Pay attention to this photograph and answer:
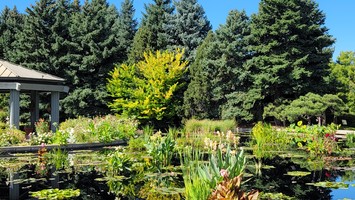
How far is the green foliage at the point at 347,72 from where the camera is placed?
107 feet

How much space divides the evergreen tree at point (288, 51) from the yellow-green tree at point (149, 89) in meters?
6.08

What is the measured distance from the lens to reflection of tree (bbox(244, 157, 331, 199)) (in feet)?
22.4

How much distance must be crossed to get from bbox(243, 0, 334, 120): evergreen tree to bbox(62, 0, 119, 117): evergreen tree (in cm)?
1061

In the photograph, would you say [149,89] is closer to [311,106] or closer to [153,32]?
[153,32]

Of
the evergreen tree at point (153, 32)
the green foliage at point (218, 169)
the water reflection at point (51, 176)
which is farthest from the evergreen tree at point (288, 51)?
the green foliage at point (218, 169)

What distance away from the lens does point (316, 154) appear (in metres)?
12.5

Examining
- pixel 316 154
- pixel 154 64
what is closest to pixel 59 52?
pixel 154 64

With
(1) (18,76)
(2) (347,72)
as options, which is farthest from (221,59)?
(1) (18,76)

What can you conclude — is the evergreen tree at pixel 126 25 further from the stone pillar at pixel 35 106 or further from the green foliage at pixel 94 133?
the green foliage at pixel 94 133

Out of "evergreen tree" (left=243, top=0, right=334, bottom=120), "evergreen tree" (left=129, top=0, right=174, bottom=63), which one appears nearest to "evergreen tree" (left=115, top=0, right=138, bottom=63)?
"evergreen tree" (left=129, top=0, right=174, bottom=63)

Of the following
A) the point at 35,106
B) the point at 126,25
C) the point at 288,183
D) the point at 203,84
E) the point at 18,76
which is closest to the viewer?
the point at 288,183

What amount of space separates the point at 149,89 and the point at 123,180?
18.1 meters

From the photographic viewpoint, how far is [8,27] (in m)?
36.3

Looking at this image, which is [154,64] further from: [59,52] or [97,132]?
[97,132]
